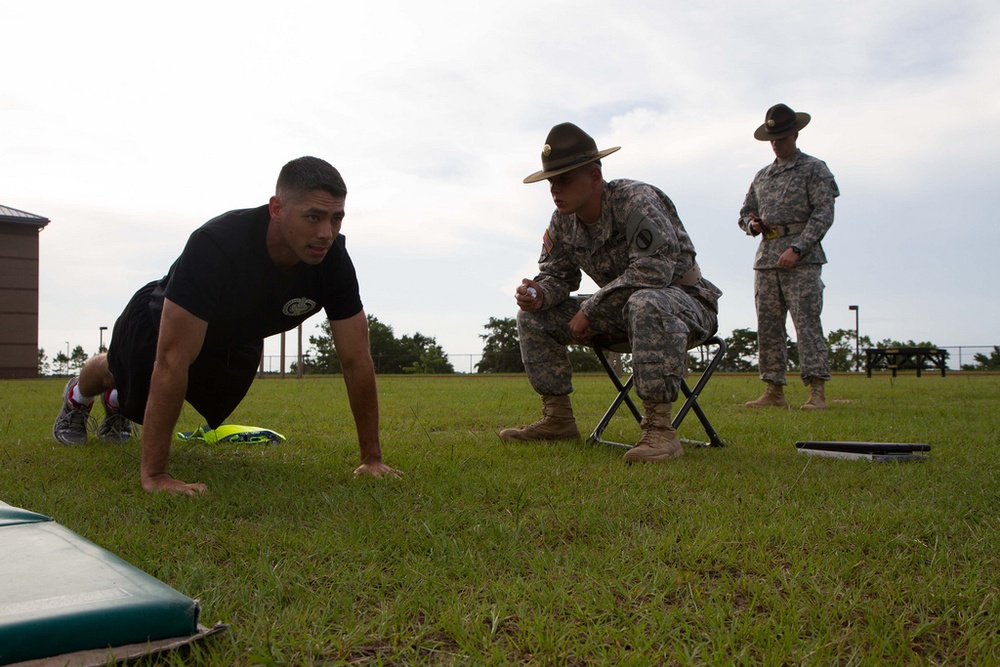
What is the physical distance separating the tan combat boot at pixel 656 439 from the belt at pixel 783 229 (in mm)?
3639

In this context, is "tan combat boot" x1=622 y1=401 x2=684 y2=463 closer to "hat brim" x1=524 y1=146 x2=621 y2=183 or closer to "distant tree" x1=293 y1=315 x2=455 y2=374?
"hat brim" x1=524 y1=146 x2=621 y2=183

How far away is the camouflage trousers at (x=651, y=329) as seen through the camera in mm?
3484

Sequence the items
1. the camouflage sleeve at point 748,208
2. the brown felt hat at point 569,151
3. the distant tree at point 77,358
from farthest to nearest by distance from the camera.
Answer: the distant tree at point 77,358, the camouflage sleeve at point 748,208, the brown felt hat at point 569,151

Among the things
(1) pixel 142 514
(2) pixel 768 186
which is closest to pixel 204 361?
(1) pixel 142 514

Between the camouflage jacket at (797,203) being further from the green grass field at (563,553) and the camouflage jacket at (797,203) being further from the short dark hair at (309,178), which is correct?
the short dark hair at (309,178)

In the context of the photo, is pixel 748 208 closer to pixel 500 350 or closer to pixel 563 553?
pixel 563 553

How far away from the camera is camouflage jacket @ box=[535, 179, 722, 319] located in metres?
3.58

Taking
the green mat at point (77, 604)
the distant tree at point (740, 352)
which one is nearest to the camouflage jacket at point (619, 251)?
the green mat at point (77, 604)

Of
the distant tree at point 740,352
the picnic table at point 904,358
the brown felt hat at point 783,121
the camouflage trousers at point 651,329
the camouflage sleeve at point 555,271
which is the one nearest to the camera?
the camouflage trousers at point 651,329

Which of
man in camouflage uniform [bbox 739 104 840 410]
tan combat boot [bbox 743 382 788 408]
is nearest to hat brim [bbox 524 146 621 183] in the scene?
man in camouflage uniform [bbox 739 104 840 410]

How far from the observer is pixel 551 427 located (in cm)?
422

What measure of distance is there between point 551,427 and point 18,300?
1436 inches

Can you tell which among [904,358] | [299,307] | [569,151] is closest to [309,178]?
[299,307]

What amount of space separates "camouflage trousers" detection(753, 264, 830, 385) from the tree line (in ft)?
72.6
